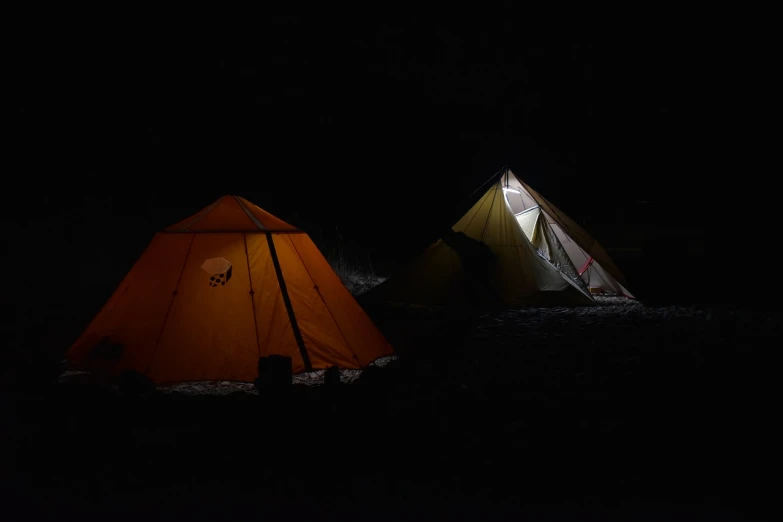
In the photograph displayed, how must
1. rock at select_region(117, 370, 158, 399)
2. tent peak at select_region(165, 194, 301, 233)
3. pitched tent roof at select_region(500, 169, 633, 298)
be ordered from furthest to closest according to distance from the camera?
pitched tent roof at select_region(500, 169, 633, 298) → tent peak at select_region(165, 194, 301, 233) → rock at select_region(117, 370, 158, 399)

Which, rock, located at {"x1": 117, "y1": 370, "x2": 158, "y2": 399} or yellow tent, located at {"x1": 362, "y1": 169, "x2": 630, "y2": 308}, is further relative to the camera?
yellow tent, located at {"x1": 362, "y1": 169, "x2": 630, "y2": 308}

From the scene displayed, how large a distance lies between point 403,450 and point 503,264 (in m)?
7.65

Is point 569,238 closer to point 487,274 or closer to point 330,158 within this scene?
point 487,274

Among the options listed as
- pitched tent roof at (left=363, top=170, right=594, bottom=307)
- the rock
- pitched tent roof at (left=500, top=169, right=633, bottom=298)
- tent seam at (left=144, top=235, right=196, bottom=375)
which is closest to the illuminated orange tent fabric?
tent seam at (left=144, top=235, right=196, bottom=375)

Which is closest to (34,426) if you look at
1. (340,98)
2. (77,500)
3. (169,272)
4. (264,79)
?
(77,500)

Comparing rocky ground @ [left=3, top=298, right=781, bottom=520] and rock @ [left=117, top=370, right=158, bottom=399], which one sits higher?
rock @ [left=117, top=370, right=158, bottom=399]

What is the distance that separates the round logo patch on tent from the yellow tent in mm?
5172

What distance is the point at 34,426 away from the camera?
4094 mm

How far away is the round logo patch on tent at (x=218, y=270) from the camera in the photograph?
5906mm

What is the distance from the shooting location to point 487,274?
10.9m

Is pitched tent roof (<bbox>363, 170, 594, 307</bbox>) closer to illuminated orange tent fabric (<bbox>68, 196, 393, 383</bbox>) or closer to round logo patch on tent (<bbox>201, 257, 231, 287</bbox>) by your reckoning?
illuminated orange tent fabric (<bbox>68, 196, 393, 383</bbox>)

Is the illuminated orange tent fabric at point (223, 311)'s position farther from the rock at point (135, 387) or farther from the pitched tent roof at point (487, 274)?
the pitched tent roof at point (487, 274)

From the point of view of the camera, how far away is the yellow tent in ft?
35.1

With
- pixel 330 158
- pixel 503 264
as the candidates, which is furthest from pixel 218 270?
pixel 330 158
